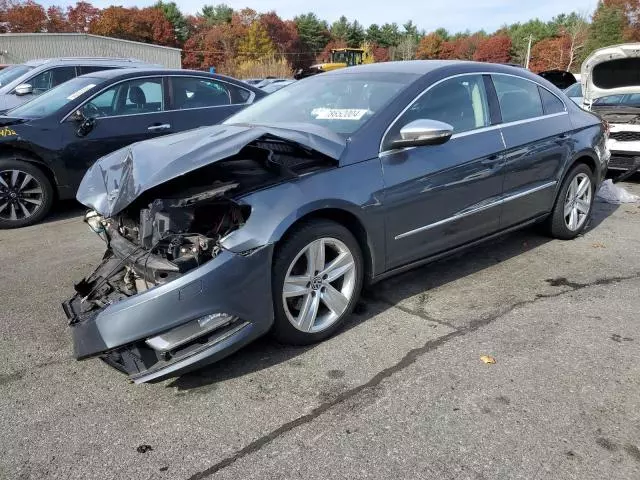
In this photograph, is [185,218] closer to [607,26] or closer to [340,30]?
[607,26]

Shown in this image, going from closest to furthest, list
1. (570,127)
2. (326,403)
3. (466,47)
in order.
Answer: (326,403), (570,127), (466,47)

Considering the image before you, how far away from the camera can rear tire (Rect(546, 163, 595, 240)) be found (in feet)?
16.5

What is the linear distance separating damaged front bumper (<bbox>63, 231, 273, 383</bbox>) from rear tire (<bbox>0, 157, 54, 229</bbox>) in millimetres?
3752

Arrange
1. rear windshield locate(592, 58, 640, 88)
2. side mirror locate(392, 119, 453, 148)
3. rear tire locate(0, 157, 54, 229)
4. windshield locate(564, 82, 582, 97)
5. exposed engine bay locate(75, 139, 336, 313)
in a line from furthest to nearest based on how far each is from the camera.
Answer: windshield locate(564, 82, 582, 97)
rear windshield locate(592, 58, 640, 88)
rear tire locate(0, 157, 54, 229)
side mirror locate(392, 119, 453, 148)
exposed engine bay locate(75, 139, 336, 313)

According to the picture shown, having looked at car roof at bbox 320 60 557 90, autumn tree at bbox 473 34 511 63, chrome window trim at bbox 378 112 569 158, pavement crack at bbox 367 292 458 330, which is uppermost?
autumn tree at bbox 473 34 511 63

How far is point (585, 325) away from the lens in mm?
3508

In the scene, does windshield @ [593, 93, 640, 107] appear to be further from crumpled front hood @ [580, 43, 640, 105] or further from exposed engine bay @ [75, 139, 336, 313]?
exposed engine bay @ [75, 139, 336, 313]

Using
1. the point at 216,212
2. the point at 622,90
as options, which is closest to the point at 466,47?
the point at 622,90

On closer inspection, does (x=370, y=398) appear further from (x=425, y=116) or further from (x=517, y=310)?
(x=425, y=116)

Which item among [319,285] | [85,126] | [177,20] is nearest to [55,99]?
[85,126]

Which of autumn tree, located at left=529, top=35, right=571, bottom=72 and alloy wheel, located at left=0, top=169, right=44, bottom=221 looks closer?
alloy wheel, located at left=0, top=169, right=44, bottom=221

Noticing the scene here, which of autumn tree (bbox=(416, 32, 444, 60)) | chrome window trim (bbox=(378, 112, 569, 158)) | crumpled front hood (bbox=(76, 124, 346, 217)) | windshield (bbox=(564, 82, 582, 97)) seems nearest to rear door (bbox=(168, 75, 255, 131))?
crumpled front hood (bbox=(76, 124, 346, 217))

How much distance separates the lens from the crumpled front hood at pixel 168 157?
2.86m

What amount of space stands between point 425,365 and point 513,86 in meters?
2.67
